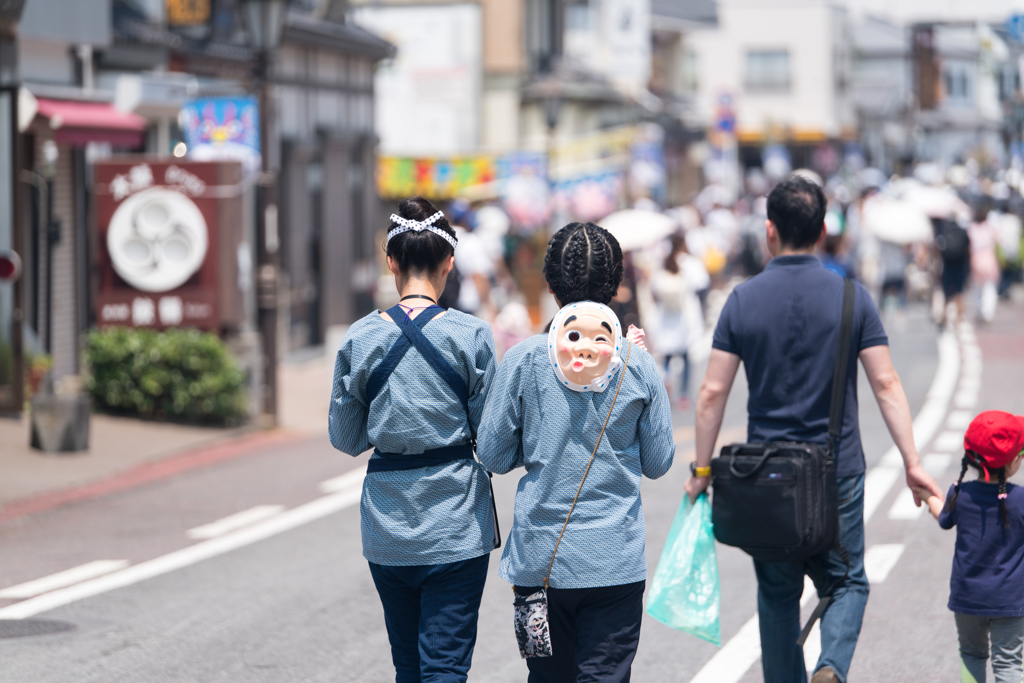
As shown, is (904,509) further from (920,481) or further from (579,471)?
(579,471)

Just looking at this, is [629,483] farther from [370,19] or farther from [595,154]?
[595,154]

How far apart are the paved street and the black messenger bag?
1411 millimetres

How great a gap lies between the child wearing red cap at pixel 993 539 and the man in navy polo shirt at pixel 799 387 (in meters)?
0.20

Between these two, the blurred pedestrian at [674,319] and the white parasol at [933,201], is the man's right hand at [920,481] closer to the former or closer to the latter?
the blurred pedestrian at [674,319]

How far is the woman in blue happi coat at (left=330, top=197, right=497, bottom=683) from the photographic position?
428 centimetres

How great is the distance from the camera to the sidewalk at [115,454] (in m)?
10.4

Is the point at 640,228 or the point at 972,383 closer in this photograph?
the point at 972,383

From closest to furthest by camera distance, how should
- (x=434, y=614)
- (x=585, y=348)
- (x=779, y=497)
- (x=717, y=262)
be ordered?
(x=585, y=348) → (x=434, y=614) → (x=779, y=497) → (x=717, y=262)

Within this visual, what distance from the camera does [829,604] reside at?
16.2ft

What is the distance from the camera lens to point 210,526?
9.38m

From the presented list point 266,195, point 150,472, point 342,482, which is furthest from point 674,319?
point 150,472

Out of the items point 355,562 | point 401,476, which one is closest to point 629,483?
point 401,476

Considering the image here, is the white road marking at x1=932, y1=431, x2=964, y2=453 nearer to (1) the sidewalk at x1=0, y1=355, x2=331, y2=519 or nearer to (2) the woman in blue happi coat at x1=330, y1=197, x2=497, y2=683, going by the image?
(1) the sidewalk at x1=0, y1=355, x2=331, y2=519

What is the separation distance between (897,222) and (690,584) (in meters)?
19.4
